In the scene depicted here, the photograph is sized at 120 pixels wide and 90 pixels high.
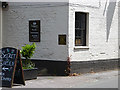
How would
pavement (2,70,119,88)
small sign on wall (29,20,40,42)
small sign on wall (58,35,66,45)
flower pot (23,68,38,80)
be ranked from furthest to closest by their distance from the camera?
small sign on wall (29,20,40,42) < small sign on wall (58,35,66,45) < flower pot (23,68,38,80) < pavement (2,70,119,88)

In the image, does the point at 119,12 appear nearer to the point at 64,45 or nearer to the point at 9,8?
the point at 64,45

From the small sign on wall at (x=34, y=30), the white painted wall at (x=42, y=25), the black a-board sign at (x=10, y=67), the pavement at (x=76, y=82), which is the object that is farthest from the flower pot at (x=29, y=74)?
the small sign on wall at (x=34, y=30)

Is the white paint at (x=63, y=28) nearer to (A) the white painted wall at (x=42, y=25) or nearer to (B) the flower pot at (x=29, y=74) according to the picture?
(A) the white painted wall at (x=42, y=25)

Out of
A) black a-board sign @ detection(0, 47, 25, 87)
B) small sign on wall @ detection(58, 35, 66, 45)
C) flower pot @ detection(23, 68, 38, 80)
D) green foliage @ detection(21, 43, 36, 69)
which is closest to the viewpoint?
black a-board sign @ detection(0, 47, 25, 87)

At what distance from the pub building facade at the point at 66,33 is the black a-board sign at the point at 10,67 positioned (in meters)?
3.09

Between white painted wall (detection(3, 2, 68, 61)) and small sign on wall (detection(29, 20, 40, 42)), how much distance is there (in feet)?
0.64

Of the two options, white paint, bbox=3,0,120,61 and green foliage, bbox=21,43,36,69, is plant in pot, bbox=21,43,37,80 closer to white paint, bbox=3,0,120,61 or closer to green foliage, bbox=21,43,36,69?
green foliage, bbox=21,43,36,69

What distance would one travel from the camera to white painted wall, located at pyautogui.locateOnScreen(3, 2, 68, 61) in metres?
12.8

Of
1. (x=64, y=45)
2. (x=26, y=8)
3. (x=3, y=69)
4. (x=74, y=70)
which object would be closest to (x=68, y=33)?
(x=64, y=45)

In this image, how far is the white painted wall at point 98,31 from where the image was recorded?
12.9 meters

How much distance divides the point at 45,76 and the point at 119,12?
6007mm

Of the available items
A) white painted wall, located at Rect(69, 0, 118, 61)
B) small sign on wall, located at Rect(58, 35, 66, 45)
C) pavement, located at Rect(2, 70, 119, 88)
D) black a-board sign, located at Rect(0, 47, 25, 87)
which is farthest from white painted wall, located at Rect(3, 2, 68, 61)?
black a-board sign, located at Rect(0, 47, 25, 87)

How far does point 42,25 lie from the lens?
44.0 ft

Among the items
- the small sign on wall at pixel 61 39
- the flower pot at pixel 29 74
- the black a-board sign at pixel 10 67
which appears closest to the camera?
the black a-board sign at pixel 10 67
